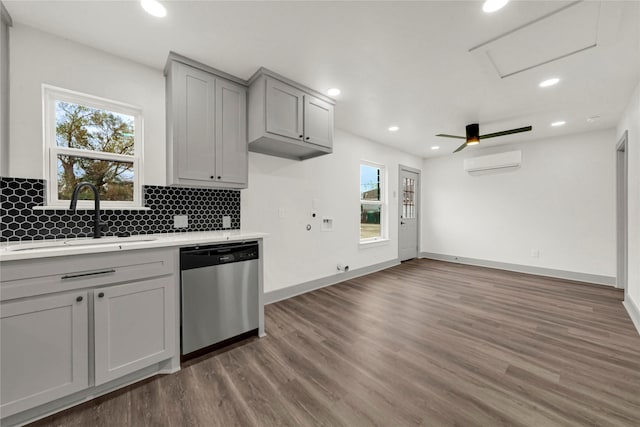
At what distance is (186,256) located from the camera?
1816mm

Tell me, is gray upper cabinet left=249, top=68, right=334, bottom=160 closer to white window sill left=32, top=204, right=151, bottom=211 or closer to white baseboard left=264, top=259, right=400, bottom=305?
white window sill left=32, top=204, right=151, bottom=211

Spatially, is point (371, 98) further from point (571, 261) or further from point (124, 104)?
point (571, 261)

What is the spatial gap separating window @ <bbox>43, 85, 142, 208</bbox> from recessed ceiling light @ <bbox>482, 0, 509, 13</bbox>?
2895mm

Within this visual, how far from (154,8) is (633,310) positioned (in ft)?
17.0

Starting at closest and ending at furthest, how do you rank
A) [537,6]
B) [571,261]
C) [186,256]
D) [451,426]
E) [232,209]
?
[451,426] → [537,6] → [186,256] → [232,209] → [571,261]

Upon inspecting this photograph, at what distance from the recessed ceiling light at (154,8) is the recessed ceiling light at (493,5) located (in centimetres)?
214

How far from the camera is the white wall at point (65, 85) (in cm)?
176

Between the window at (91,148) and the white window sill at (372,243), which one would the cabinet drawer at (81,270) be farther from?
the white window sill at (372,243)

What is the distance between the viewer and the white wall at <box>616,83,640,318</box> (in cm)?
249

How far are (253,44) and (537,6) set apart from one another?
203 cm

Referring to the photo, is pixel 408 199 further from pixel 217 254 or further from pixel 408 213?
pixel 217 254

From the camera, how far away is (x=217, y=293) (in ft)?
6.49

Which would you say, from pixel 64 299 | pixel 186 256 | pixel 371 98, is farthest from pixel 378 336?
pixel 371 98

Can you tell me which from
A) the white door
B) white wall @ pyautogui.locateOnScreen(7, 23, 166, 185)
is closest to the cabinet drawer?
white wall @ pyautogui.locateOnScreen(7, 23, 166, 185)
